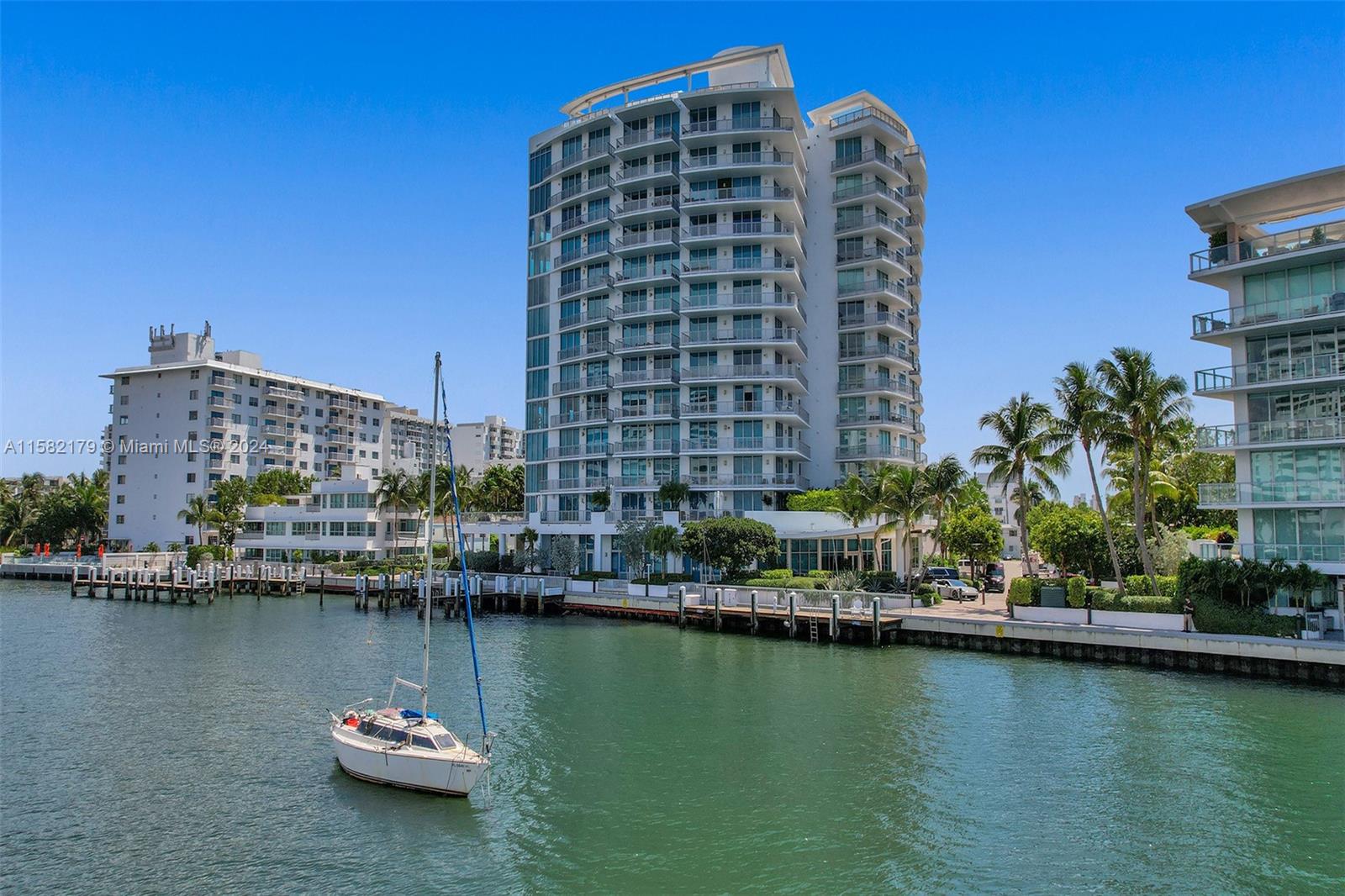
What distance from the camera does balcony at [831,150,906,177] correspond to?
8238 cm

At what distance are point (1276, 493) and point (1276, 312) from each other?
9.16 metres

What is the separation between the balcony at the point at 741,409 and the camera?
7662 centimetres

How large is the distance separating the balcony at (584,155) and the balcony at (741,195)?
29.8ft

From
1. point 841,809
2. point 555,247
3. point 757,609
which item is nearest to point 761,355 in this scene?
point 555,247

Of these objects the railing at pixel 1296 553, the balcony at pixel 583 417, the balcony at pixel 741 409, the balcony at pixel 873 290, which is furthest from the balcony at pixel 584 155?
the railing at pixel 1296 553

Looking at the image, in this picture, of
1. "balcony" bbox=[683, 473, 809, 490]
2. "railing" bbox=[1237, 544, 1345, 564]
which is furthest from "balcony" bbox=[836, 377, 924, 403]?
"railing" bbox=[1237, 544, 1345, 564]

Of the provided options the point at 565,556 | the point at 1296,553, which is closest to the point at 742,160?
the point at 565,556

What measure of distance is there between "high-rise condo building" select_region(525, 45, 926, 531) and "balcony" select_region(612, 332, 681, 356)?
169mm

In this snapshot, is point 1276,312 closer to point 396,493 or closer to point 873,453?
point 873,453

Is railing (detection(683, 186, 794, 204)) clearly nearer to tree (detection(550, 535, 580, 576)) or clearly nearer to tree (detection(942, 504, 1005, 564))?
tree (detection(550, 535, 580, 576))

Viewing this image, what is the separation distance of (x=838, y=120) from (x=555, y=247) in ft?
100

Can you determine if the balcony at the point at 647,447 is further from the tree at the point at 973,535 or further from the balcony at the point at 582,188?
the tree at the point at 973,535

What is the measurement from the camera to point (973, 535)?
78312 mm

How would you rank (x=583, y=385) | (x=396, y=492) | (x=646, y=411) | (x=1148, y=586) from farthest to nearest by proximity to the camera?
(x=396, y=492) → (x=583, y=385) → (x=646, y=411) → (x=1148, y=586)
